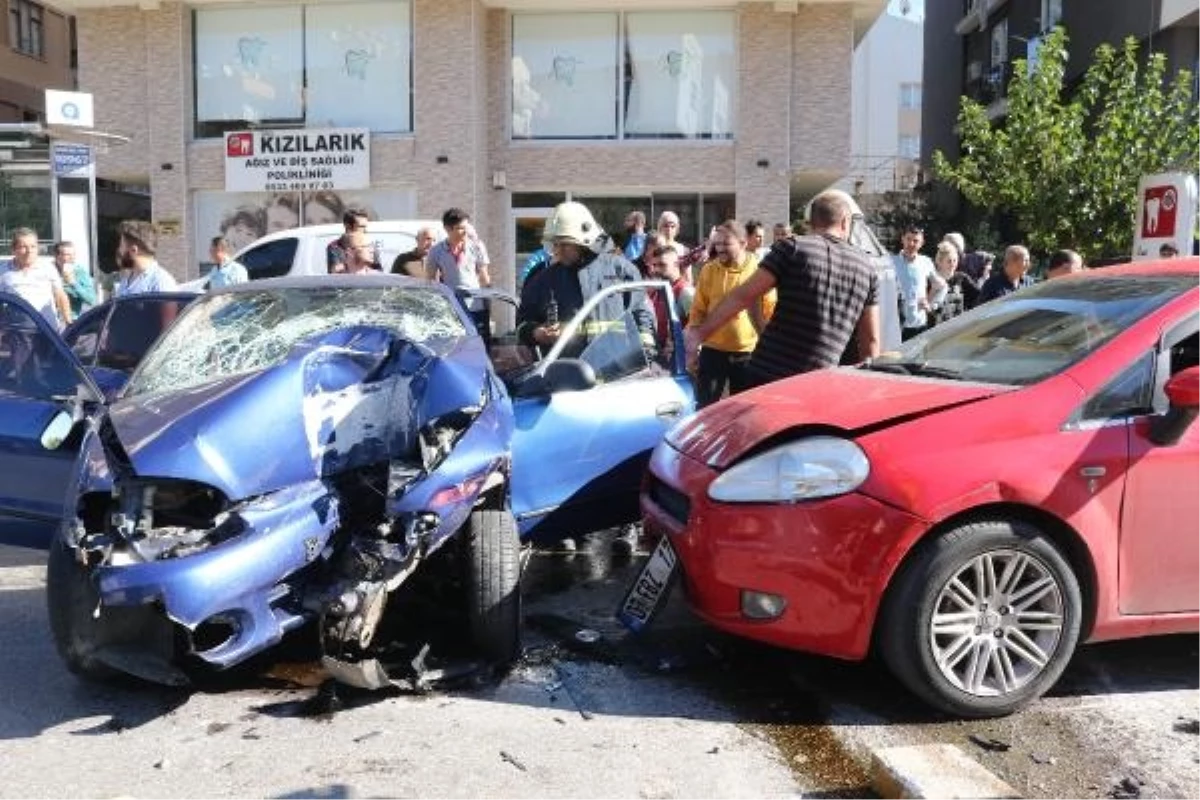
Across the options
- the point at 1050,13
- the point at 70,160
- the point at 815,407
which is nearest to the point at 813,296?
the point at 815,407

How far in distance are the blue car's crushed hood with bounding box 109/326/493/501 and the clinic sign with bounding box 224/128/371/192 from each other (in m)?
12.6

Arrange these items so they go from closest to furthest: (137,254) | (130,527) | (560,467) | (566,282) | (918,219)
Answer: (130,527) < (560,467) < (566,282) < (137,254) < (918,219)

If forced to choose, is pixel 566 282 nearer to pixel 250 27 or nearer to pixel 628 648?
pixel 628 648

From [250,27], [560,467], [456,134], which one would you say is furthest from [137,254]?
[250,27]

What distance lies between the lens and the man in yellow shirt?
6.62 m

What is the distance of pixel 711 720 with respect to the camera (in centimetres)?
379

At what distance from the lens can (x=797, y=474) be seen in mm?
3756

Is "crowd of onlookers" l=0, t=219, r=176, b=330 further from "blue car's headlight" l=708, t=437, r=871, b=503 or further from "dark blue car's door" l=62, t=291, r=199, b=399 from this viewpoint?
"blue car's headlight" l=708, t=437, r=871, b=503

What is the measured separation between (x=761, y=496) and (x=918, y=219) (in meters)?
21.7

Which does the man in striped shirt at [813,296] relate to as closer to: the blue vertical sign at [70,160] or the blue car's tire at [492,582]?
the blue car's tire at [492,582]

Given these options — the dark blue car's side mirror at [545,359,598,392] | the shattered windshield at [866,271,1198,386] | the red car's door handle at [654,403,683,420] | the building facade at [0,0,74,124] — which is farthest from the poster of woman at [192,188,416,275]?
the building facade at [0,0,74,124]

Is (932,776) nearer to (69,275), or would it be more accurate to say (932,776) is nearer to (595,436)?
(595,436)

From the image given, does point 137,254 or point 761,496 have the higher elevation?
point 137,254

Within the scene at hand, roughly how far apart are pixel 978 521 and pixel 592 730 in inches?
58.6
